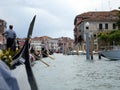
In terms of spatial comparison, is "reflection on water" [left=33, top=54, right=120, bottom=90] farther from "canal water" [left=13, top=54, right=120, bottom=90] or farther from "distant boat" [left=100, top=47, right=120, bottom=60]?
"distant boat" [left=100, top=47, right=120, bottom=60]

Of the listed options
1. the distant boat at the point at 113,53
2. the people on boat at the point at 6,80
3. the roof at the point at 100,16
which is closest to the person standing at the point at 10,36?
the people on boat at the point at 6,80

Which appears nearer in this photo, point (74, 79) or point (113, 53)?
point (74, 79)

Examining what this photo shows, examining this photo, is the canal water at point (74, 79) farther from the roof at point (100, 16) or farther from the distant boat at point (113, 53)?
the roof at point (100, 16)

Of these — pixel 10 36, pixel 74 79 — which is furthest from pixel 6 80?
pixel 74 79

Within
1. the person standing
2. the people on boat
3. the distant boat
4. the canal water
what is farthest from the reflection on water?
the distant boat

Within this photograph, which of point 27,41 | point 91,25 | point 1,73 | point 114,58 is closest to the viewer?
point 1,73

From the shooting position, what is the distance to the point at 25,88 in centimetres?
307

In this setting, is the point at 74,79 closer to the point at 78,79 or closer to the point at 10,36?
the point at 78,79

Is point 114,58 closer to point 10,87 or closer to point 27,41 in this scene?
point 27,41

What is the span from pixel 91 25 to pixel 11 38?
46830 millimetres

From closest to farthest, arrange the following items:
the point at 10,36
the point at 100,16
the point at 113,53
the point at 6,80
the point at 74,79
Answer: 1. the point at 6,80
2. the point at 10,36
3. the point at 74,79
4. the point at 113,53
5. the point at 100,16

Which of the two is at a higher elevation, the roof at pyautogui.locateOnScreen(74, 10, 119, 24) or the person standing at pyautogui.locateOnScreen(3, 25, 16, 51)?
the roof at pyautogui.locateOnScreen(74, 10, 119, 24)

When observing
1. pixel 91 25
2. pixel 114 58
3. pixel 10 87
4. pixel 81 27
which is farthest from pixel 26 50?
pixel 81 27

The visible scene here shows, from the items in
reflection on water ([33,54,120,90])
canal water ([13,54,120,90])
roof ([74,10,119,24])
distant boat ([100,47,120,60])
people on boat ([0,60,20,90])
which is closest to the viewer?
people on boat ([0,60,20,90])
